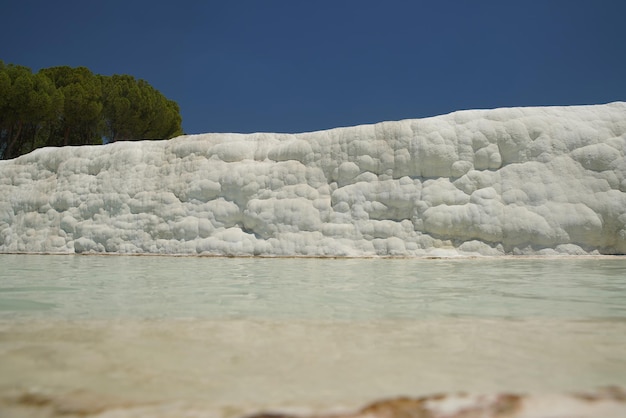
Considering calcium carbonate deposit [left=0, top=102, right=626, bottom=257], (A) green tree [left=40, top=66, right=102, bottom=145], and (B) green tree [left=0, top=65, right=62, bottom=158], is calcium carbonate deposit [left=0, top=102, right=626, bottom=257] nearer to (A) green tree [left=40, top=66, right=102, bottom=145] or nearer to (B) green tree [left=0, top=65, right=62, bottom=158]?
(B) green tree [left=0, top=65, right=62, bottom=158]

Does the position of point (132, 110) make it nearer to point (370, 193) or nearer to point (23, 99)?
point (23, 99)

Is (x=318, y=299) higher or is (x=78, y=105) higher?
Answer: (x=78, y=105)

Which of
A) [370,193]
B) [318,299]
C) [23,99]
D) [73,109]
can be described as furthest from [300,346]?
[73,109]

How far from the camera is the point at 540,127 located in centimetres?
961

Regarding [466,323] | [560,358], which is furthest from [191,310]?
[560,358]

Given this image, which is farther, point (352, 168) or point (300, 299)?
point (352, 168)

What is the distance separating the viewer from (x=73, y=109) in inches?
888

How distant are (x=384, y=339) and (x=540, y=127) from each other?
9304 millimetres

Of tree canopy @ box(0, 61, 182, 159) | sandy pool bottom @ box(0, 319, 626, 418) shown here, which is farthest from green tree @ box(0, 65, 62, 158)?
sandy pool bottom @ box(0, 319, 626, 418)

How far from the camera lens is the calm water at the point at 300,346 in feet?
3.77

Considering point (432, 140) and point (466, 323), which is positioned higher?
point (432, 140)

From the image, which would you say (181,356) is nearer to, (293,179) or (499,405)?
(499,405)

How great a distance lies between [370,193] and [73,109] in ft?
60.4

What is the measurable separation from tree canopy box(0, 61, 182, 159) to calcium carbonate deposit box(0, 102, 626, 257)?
10709mm
